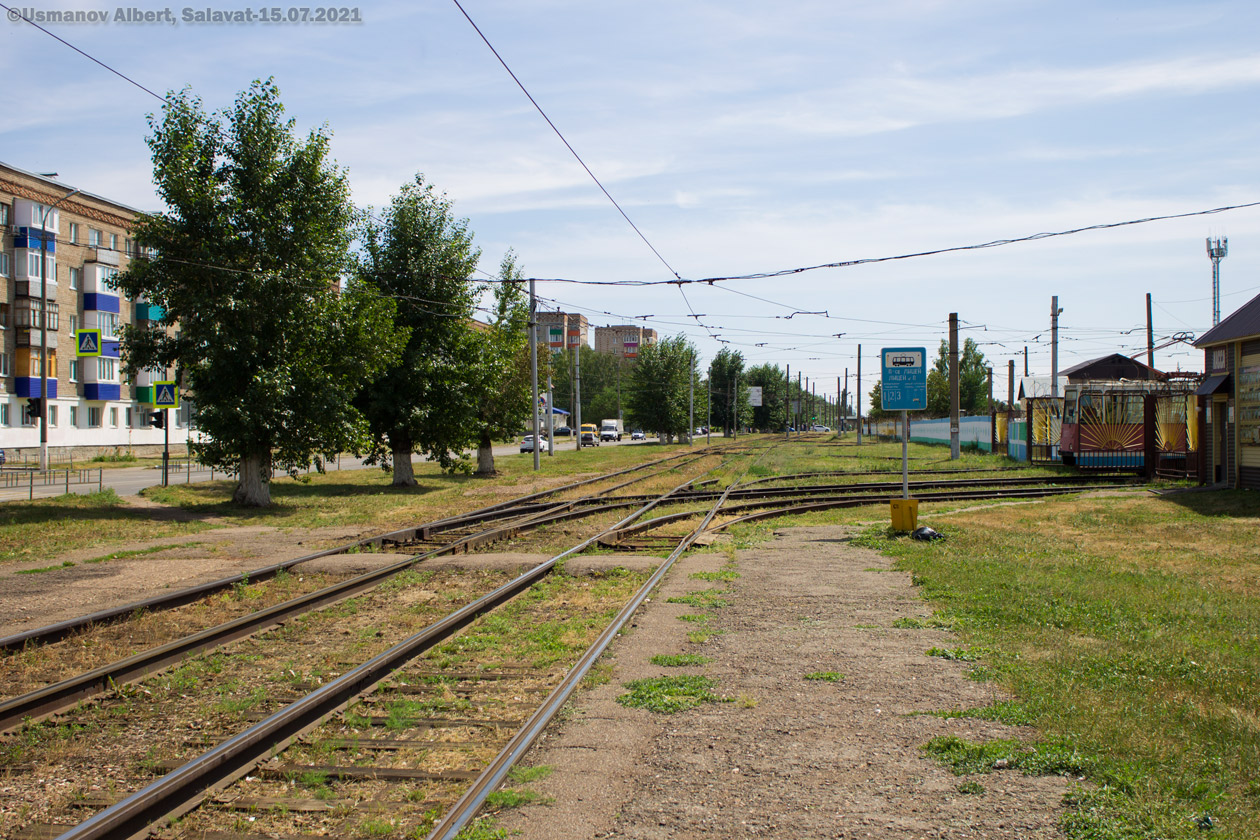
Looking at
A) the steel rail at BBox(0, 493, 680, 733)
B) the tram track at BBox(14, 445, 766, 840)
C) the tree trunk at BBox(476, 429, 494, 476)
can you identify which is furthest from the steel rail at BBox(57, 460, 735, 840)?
the tree trunk at BBox(476, 429, 494, 476)

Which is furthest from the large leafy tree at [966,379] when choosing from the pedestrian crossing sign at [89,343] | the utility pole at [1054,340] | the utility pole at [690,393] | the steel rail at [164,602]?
the steel rail at [164,602]

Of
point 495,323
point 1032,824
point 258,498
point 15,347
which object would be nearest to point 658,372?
point 495,323

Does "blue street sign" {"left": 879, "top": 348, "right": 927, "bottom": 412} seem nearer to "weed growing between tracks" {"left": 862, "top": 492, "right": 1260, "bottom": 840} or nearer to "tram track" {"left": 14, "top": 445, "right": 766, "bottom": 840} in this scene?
"weed growing between tracks" {"left": 862, "top": 492, "right": 1260, "bottom": 840}

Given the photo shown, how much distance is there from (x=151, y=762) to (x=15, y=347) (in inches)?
2272

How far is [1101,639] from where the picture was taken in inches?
333

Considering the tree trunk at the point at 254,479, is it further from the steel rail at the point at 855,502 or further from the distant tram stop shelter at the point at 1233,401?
the distant tram stop shelter at the point at 1233,401

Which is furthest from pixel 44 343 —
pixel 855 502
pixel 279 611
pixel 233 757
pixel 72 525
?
pixel 233 757

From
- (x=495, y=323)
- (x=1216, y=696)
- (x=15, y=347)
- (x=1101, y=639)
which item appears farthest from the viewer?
(x=15, y=347)

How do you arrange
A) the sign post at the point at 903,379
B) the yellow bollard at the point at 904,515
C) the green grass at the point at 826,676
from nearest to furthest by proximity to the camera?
the green grass at the point at 826,676 < the yellow bollard at the point at 904,515 < the sign post at the point at 903,379

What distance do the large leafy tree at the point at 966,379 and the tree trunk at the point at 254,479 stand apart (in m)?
87.3

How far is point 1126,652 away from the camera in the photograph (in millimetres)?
7910

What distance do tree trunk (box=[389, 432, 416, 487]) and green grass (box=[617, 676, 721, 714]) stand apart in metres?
24.9

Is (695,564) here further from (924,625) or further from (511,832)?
(511,832)

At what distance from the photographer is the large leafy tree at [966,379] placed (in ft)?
332
